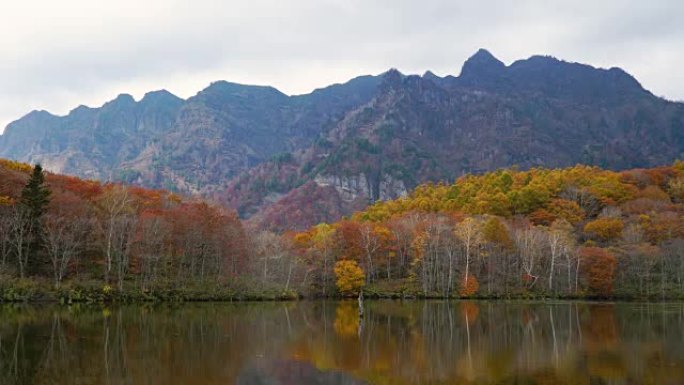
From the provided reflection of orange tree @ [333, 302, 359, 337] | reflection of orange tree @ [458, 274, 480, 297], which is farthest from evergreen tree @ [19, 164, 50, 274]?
reflection of orange tree @ [458, 274, 480, 297]

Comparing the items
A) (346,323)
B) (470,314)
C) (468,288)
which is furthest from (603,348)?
(468,288)

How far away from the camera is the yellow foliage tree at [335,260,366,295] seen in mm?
79562

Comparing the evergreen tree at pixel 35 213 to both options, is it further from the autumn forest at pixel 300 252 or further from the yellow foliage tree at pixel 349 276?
the yellow foliage tree at pixel 349 276

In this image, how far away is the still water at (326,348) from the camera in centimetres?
2380

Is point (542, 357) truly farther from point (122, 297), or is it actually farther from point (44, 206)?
point (44, 206)

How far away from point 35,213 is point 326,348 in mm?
41144

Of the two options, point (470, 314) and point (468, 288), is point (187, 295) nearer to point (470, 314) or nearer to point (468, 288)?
point (470, 314)

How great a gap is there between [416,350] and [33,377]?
18.7 meters

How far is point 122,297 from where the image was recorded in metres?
61.0

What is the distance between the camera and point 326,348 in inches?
1257

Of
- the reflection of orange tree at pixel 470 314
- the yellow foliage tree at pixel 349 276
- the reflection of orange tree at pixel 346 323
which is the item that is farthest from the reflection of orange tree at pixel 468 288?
the reflection of orange tree at pixel 346 323

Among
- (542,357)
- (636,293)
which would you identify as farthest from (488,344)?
(636,293)

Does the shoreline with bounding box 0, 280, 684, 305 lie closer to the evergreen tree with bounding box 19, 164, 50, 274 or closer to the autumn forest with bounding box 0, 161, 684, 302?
the autumn forest with bounding box 0, 161, 684, 302

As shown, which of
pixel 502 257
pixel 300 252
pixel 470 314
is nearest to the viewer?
pixel 470 314
